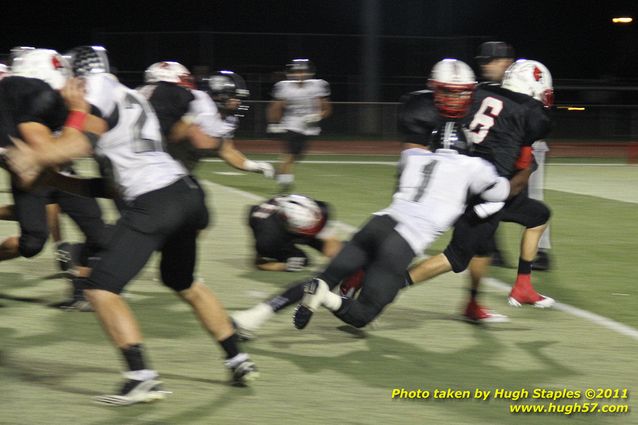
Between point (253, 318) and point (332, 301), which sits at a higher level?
point (332, 301)

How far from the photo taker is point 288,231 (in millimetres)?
7883

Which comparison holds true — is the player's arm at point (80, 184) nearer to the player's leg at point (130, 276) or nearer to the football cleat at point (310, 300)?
the player's leg at point (130, 276)

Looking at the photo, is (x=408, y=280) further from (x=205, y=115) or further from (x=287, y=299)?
(x=205, y=115)

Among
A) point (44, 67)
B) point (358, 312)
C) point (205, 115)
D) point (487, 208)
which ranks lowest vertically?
point (358, 312)

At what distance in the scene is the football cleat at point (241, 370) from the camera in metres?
5.06

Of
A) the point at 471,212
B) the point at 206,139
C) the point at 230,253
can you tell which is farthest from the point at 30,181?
the point at 230,253

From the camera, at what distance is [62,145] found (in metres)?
A: 4.57

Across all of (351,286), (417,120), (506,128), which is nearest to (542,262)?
(506,128)

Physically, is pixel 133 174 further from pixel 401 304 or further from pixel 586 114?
pixel 586 114

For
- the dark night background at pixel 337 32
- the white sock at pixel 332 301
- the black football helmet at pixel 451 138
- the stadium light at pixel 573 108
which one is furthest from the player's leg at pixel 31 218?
the stadium light at pixel 573 108

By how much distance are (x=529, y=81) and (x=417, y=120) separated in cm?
134

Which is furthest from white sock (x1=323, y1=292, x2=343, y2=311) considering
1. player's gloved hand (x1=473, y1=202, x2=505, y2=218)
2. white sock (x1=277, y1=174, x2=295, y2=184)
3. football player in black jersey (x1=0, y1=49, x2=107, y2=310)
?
white sock (x1=277, y1=174, x2=295, y2=184)

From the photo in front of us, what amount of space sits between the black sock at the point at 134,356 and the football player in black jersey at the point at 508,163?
2006 mm

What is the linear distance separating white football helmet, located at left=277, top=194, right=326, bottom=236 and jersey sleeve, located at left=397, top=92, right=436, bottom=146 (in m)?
1.58
